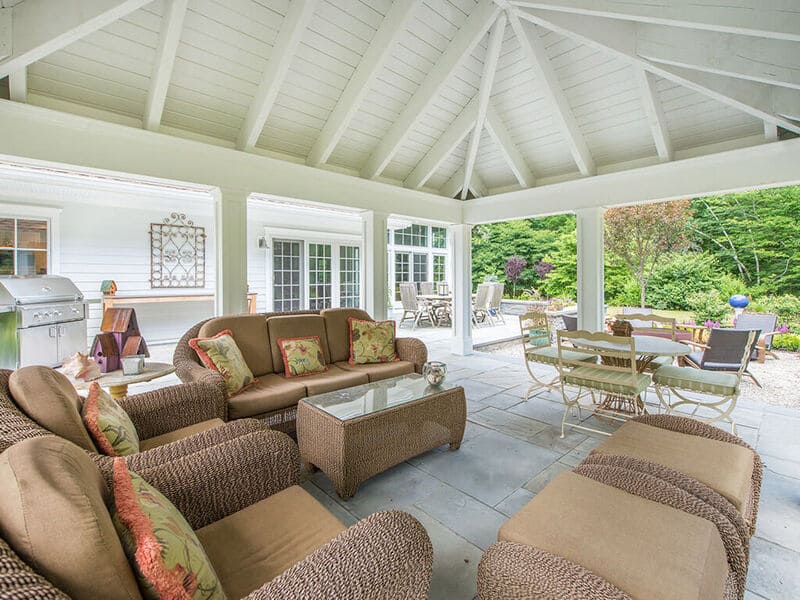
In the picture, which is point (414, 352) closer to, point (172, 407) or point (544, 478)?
point (544, 478)

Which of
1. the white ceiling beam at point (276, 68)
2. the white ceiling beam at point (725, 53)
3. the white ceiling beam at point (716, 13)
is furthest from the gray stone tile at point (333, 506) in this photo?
the white ceiling beam at point (725, 53)

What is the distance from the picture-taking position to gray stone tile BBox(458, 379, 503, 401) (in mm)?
4375

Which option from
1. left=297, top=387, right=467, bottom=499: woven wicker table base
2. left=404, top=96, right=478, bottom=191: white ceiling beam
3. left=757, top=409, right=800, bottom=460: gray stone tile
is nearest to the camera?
left=297, top=387, right=467, bottom=499: woven wicker table base

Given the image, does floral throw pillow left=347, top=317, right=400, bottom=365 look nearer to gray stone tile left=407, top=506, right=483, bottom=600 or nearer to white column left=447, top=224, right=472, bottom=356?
gray stone tile left=407, top=506, right=483, bottom=600

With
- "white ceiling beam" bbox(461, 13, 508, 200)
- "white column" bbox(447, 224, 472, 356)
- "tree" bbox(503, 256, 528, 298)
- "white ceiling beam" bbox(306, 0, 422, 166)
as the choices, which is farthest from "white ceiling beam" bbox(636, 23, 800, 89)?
"tree" bbox(503, 256, 528, 298)

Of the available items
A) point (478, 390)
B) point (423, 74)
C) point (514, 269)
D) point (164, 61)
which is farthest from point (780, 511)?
point (514, 269)

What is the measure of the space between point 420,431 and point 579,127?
4.21 metres

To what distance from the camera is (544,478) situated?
102 inches

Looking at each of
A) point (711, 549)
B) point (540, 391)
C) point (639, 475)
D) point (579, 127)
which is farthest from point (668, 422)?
point (579, 127)

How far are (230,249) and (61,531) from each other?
381 cm

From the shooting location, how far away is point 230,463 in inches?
62.0

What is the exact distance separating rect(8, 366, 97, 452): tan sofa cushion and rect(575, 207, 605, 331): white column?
17.3ft

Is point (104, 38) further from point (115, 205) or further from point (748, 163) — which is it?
point (748, 163)

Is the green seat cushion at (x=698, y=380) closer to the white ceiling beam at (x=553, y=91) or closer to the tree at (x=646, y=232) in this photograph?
the white ceiling beam at (x=553, y=91)
